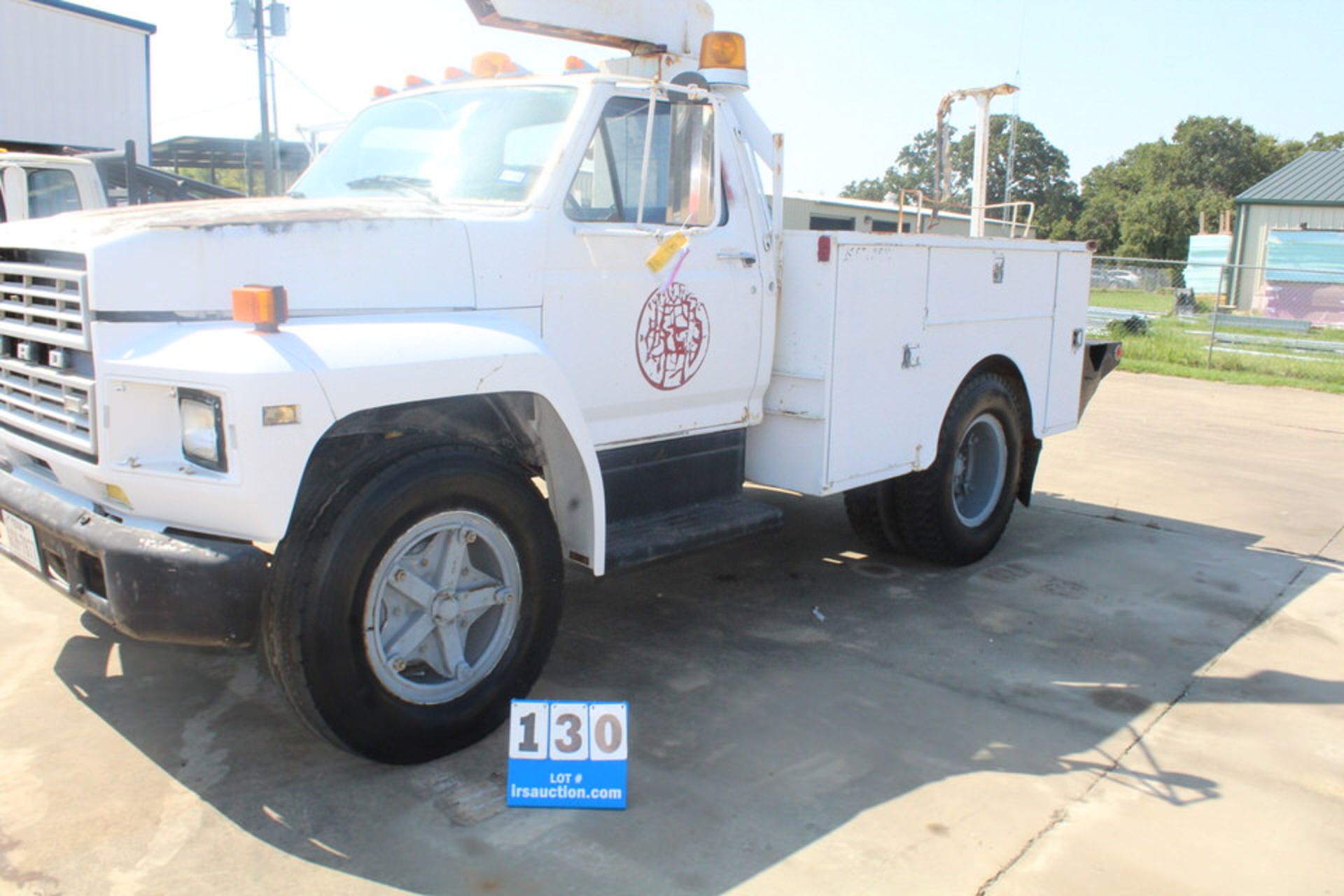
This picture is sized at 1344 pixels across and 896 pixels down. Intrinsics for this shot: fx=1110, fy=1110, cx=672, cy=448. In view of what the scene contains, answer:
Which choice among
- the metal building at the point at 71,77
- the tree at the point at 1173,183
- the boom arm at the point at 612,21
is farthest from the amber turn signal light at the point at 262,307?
the tree at the point at 1173,183

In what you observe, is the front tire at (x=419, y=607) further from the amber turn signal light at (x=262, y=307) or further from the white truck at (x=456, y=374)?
the amber turn signal light at (x=262, y=307)

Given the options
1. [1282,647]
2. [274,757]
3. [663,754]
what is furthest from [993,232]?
[274,757]

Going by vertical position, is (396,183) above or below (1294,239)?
below

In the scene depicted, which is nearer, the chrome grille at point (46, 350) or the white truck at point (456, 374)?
the white truck at point (456, 374)

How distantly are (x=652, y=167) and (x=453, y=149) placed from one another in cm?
79

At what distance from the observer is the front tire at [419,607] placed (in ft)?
10.5

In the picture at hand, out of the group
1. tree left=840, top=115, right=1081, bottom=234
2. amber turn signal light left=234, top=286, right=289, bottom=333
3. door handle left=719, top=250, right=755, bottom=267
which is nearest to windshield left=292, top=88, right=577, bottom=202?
door handle left=719, top=250, right=755, bottom=267

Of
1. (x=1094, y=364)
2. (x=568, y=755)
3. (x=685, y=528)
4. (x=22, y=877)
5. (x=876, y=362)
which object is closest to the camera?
(x=22, y=877)

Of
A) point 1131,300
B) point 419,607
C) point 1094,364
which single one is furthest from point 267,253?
point 1131,300

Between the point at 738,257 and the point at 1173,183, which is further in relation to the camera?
the point at 1173,183

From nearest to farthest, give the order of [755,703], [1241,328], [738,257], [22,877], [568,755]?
[22,877]
[568,755]
[755,703]
[738,257]
[1241,328]

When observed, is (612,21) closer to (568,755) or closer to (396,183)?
(396,183)

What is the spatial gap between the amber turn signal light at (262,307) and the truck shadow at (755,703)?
4.75 feet

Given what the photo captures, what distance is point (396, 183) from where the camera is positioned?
14.1ft
